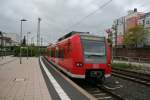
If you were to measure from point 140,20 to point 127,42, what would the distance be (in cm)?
903

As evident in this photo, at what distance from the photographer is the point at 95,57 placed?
15227 mm

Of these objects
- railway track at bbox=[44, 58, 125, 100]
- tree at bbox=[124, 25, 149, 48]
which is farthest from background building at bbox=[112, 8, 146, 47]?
railway track at bbox=[44, 58, 125, 100]

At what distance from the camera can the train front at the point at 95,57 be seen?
15.0 meters

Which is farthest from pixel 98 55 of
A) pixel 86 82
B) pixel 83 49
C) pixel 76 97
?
pixel 76 97

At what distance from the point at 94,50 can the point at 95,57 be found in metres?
0.45

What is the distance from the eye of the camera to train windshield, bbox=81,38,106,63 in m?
15.1

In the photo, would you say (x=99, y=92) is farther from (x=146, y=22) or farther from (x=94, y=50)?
(x=146, y=22)

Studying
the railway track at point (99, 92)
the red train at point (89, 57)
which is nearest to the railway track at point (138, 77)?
the red train at point (89, 57)

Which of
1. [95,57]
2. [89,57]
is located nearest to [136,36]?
[95,57]

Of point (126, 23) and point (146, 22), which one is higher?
point (126, 23)

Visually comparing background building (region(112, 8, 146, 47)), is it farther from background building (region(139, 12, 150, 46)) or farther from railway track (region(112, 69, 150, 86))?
railway track (region(112, 69, 150, 86))

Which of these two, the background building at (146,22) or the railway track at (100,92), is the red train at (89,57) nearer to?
the railway track at (100,92)

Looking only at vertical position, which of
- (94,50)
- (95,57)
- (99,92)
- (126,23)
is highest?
(126,23)

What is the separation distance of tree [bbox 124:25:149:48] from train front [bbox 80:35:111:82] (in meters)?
56.8
